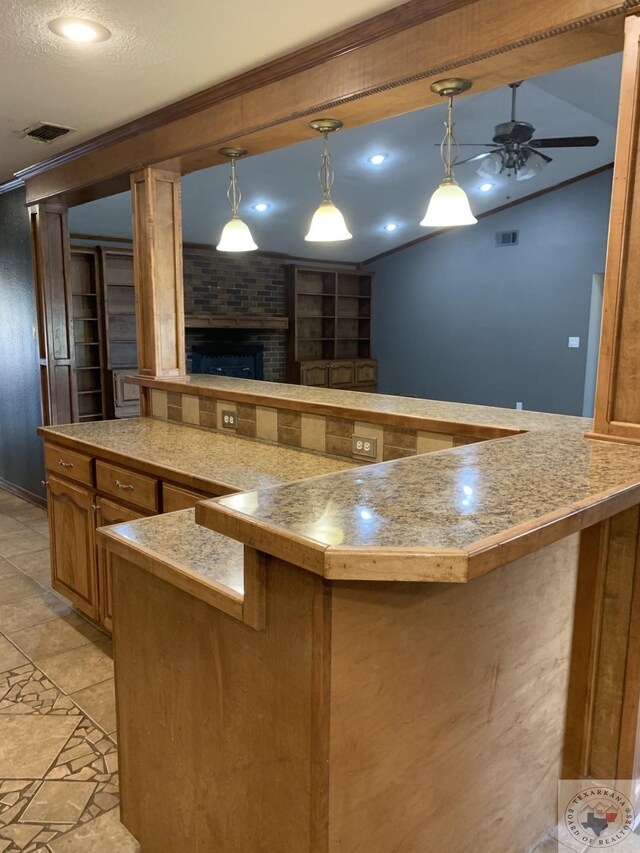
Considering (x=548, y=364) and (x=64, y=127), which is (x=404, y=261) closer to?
(x=548, y=364)

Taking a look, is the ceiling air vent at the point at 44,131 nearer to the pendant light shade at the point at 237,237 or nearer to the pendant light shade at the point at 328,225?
the pendant light shade at the point at 237,237

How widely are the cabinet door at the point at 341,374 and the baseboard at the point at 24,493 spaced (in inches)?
172

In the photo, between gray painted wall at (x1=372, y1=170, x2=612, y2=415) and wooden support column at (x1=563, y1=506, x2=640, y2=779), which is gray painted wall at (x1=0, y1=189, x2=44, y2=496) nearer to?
wooden support column at (x1=563, y1=506, x2=640, y2=779)

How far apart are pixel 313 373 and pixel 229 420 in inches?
212

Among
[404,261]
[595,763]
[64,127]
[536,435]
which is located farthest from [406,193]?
[595,763]

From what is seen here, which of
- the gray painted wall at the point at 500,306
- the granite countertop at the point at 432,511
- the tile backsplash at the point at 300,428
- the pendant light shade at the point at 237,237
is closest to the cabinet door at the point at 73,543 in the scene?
the tile backsplash at the point at 300,428

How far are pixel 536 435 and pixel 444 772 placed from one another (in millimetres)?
965

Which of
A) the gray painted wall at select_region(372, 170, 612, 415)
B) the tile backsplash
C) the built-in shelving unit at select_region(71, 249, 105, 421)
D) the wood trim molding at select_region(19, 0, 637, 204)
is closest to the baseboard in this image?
the built-in shelving unit at select_region(71, 249, 105, 421)

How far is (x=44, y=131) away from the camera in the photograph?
3.49m

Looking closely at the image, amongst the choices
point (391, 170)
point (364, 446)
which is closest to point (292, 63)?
point (364, 446)

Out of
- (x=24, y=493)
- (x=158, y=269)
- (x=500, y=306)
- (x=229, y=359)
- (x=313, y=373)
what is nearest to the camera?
(x=158, y=269)

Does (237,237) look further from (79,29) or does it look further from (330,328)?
(330,328)

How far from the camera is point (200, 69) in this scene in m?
2.62

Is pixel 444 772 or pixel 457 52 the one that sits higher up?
pixel 457 52
